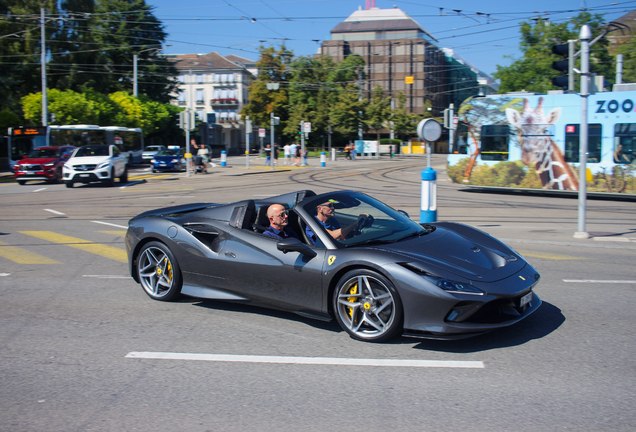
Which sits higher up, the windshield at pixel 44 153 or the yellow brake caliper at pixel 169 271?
the windshield at pixel 44 153

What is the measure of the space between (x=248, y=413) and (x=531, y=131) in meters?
17.5

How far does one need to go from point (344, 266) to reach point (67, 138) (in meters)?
36.6

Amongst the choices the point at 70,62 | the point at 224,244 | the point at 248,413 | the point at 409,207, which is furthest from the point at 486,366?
the point at 70,62

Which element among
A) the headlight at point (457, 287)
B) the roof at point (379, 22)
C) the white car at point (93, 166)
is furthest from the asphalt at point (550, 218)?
the roof at point (379, 22)

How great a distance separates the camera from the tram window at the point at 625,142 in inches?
659

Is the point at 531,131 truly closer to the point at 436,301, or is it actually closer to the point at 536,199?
the point at 536,199

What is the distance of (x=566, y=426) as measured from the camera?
3123 mm

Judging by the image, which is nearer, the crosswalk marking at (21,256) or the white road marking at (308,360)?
the white road marking at (308,360)

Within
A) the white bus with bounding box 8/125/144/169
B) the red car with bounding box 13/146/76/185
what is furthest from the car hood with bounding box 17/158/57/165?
the white bus with bounding box 8/125/144/169

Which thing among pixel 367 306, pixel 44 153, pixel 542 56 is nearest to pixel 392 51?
pixel 542 56

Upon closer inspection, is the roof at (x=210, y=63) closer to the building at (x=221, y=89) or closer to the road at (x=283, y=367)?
the building at (x=221, y=89)

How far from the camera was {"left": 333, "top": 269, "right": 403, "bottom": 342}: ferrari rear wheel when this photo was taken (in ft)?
14.6

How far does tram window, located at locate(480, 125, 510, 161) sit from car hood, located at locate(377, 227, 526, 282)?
588 inches

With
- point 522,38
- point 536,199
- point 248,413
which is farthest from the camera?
point 522,38
